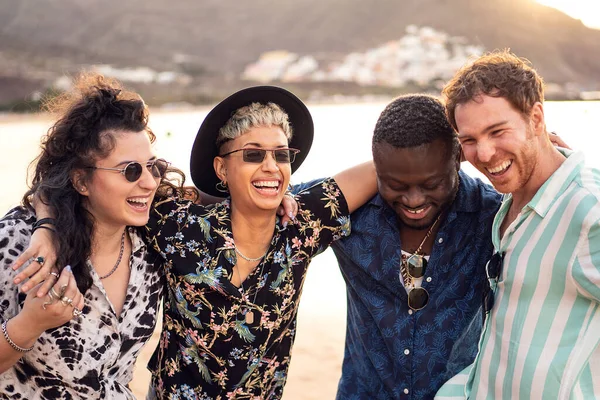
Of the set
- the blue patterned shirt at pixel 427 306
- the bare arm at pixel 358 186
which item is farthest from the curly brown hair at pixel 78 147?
Answer: the blue patterned shirt at pixel 427 306

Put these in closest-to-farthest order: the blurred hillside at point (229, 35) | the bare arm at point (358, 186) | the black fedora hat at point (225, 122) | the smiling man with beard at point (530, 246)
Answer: the smiling man with beard at point (530, 246) → the black fedora hat at point (225, 122) → the bare arm at point (358, 186) → the blurred hillside at point (229, 35)

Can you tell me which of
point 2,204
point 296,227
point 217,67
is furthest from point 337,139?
point 217,67

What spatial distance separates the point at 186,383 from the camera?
312cm

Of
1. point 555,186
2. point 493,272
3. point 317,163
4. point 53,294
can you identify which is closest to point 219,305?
point 53,294

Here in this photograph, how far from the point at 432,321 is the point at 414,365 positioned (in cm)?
24

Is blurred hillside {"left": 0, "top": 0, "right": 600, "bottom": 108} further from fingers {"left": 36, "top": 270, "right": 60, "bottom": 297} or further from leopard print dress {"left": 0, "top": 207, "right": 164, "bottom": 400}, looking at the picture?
fingers {"left": 36, "top": 270, "right": 60, "bottom": 297}

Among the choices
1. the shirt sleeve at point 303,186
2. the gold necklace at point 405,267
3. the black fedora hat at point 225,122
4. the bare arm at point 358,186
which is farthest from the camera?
the shirt sleeve at point 303,186

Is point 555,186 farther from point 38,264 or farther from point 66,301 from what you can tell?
point 38,264

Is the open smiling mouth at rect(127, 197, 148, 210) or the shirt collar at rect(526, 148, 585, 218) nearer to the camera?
the shirt collar at rect(526, 148, 585, 218)

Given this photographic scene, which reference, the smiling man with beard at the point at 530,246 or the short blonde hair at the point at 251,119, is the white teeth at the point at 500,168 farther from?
the short blonde hair at the point at 251,119

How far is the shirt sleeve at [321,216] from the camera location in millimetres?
3277

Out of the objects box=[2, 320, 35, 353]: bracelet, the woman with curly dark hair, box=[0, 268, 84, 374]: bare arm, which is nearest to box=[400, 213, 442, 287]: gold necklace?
the woman with curly dark hair

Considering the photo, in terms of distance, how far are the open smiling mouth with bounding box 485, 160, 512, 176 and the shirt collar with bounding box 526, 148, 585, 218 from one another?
0.59 ft

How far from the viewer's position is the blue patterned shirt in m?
3.18
